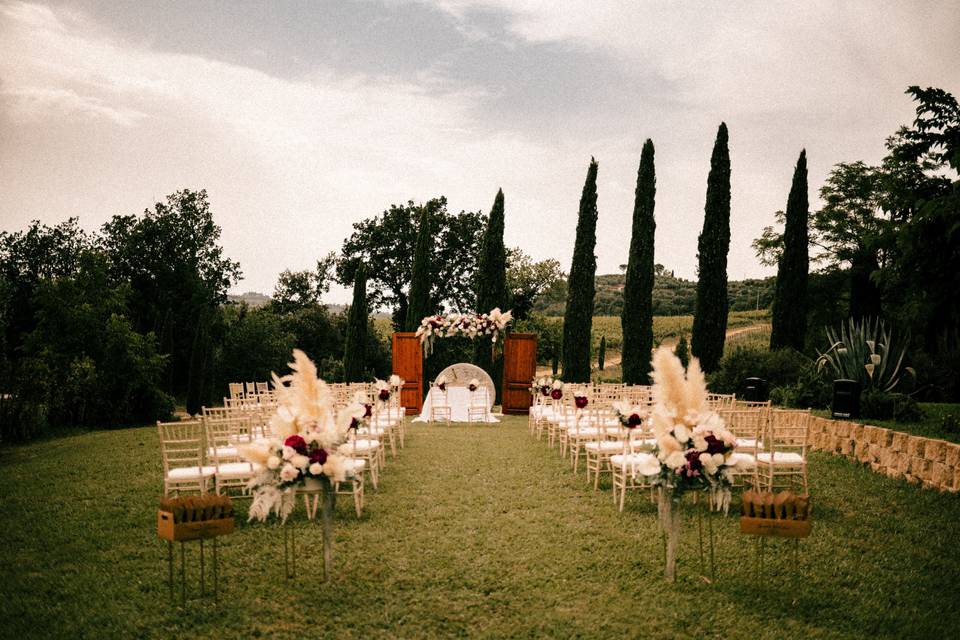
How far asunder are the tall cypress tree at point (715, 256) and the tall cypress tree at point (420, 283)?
959 centimetres

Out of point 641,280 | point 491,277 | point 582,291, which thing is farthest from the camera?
point 491,277

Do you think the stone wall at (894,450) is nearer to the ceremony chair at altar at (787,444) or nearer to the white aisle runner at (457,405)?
the ceremony chair at altar at (787,444)

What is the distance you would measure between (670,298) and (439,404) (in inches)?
1812

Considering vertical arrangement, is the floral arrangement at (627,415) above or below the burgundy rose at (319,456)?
above

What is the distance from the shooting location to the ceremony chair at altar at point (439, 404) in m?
14.9

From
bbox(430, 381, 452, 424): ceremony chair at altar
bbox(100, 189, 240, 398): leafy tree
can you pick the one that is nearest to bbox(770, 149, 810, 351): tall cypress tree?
bbox(430, 381, 452, 424): ceremony chair at altar

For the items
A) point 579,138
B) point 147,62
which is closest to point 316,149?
point 147,62

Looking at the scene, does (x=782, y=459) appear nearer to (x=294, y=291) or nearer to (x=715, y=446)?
(x=715, y=446)

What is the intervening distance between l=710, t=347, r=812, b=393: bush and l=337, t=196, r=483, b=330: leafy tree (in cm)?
1735

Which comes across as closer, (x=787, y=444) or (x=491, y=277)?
(x=787, y=444)

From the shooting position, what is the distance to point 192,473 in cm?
580

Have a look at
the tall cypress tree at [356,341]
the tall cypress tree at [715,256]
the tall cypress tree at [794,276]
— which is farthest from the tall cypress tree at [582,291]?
the tall cypress tree at [356,341]

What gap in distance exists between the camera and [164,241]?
31656 mm

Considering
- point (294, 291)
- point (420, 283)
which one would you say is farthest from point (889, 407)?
point (294, 291)
